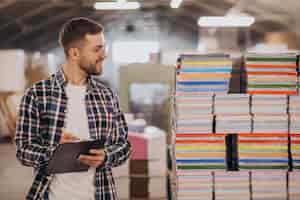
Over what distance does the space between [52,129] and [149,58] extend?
927 cm

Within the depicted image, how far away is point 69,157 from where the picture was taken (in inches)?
78.1

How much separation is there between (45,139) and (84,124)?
185 mm

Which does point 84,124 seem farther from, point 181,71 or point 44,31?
point 44,31

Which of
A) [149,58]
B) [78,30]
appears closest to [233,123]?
[78,30]

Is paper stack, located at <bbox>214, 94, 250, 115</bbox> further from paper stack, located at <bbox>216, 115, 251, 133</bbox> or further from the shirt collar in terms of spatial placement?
the shirt collar

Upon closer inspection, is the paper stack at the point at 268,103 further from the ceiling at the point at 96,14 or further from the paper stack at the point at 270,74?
the ceiling at the point at 96,14

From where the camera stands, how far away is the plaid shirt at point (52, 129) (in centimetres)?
199

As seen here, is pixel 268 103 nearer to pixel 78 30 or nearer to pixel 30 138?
pixel 78 30

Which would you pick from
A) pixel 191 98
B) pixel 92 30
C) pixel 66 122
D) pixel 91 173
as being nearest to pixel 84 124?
pixel 66 122

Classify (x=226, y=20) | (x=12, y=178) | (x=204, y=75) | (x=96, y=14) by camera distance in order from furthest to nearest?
(x=96, y=14), (x=226, y=20), (x=12, y=178), (x=204, y=75)

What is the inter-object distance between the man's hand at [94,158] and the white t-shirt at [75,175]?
61 millimetres

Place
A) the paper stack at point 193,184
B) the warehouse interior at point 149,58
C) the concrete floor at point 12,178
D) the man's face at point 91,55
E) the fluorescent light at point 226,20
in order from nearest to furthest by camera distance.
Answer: the man's face at point 91,55 → the paper stack at point 193,184 → the warehouse interior at point 149,58 → the concrete floor at point 12,178 → the fluorescent light at point 226,20

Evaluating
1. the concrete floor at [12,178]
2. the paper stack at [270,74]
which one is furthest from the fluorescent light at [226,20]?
the paper stack at [270,74]

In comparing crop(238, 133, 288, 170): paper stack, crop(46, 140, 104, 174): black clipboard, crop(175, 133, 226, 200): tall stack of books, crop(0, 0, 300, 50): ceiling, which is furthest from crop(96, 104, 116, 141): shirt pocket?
crop(0, 0, 300, 50): ceiling
